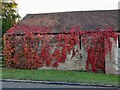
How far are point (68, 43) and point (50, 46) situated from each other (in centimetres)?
142

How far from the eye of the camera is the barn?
72.8ft

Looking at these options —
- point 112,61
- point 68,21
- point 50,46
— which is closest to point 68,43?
point 50,46

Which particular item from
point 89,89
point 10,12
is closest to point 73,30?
point 89,89

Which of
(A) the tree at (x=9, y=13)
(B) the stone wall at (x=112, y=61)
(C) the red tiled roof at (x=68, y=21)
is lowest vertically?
(B) the stone wall at (x=112, y=61)

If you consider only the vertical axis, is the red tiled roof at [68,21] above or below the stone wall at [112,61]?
above

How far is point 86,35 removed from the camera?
74.9ft

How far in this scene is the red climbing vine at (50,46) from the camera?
879 inches

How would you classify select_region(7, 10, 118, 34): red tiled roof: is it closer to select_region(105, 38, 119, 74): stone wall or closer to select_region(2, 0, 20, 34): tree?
select_region(105, 38, 119, 74): stone wall

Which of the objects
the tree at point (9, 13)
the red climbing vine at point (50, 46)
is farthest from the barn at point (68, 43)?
the tree at point (9, 13)

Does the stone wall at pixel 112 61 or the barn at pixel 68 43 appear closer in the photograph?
the stone wall at pixel 112 61

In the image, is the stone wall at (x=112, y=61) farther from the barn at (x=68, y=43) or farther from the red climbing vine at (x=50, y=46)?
the red climbing vine at (x=50, y=46)

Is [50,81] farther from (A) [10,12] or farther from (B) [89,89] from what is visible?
(A) [10,12]

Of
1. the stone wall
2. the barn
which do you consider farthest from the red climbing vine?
the stone wall

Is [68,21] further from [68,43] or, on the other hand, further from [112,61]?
[112,61]
